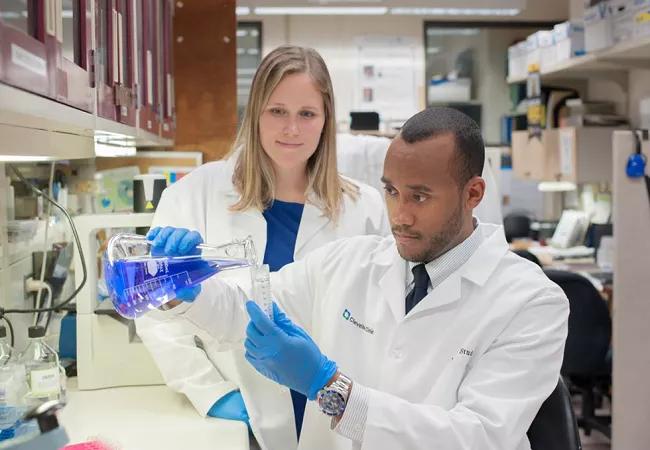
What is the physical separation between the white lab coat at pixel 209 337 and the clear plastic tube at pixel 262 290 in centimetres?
32

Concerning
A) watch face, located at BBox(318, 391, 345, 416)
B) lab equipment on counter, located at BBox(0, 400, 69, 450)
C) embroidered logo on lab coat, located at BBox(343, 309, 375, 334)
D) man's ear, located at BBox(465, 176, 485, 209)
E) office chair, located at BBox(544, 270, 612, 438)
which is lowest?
office chair, located at BBox(544, 270, 612, 438)

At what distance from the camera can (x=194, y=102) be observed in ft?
10.3

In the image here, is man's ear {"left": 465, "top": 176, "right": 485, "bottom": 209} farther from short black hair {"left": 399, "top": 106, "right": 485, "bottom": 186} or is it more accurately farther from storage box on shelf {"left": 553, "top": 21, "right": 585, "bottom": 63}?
storage box on shelf {"left": 553, "top": 21, "right": 585, "bottom": 63}

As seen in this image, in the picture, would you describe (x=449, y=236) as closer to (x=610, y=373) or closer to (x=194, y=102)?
(x=194, y=102)

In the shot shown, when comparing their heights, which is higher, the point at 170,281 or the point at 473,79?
the point at 473,79

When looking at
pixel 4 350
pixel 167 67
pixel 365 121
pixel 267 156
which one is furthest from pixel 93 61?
pixel 365 121

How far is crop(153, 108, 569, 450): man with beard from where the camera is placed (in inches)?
47.1

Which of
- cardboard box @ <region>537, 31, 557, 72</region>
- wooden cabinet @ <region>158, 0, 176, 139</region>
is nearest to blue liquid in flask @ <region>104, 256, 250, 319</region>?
wooden cabinet @ <region>158, 0, 176, 139</region>

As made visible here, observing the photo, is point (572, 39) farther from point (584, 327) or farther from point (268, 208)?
point (268, 208)

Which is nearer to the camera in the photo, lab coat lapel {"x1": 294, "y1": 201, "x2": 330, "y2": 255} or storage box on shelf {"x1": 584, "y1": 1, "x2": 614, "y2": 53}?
lab coat lapel {"x1": 294, "y1": 201, "x2": 330, "y2": 255}

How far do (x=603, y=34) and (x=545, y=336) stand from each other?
9.81 feet

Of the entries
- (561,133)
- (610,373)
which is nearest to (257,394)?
(610,373)

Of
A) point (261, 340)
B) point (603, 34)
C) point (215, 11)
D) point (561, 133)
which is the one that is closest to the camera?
point (261, 340)

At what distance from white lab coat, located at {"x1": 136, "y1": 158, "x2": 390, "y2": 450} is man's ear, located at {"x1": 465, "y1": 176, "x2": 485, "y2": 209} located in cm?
58
